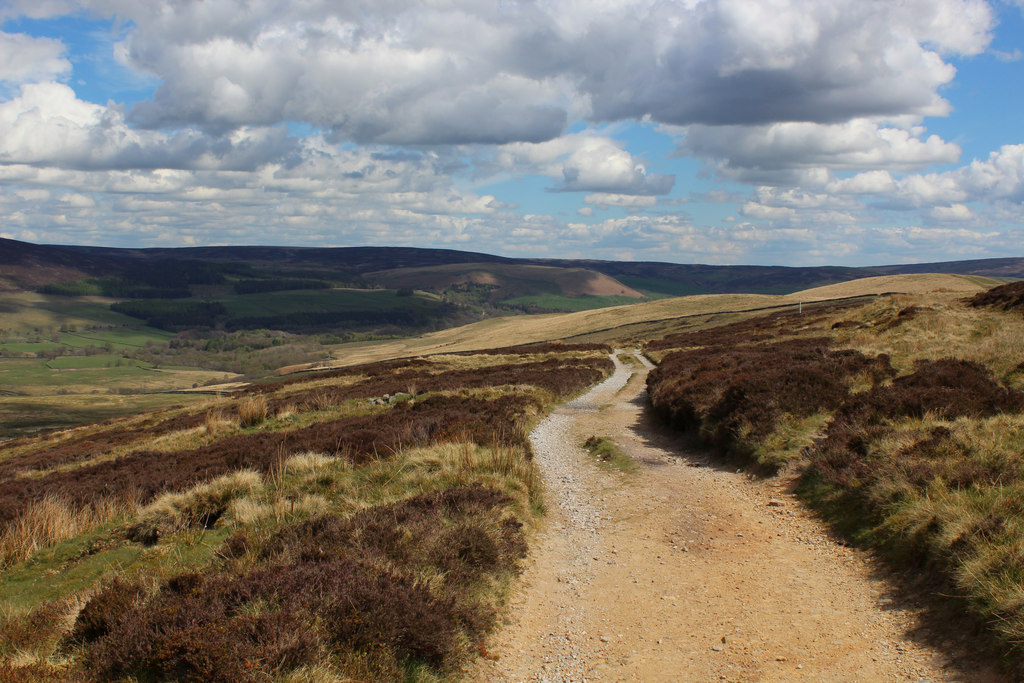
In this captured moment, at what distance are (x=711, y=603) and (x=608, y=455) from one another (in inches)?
310

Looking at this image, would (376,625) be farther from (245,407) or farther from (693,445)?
(245,407)

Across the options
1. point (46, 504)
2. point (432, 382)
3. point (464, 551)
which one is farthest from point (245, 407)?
point (464, 551)

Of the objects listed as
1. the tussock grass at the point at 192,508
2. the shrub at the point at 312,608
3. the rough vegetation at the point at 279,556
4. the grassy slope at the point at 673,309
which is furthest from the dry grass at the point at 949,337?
the grassy slope at the point at 673,309

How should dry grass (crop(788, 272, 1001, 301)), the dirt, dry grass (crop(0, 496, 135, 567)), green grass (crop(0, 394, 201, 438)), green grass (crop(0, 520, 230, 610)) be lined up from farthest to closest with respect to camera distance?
1. dry grass (crop(788, 272, 1001, 301))
2. green grass (crop(0, 394, 201, 438))
3. dry grass (crop(0, 496, 135, 567))
4. green grass (crop(0, 520, 230, 610))
5. the dirt

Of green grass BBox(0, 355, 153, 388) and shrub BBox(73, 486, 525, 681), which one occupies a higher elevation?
shrub BBox(73, 486, 525, 681)

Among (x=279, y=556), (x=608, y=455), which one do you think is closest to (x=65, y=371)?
(x=608, y=455)

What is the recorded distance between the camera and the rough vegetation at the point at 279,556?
17.4ft

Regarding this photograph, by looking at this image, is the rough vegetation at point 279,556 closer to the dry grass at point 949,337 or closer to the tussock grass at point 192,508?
the tussock grass at point 192,508

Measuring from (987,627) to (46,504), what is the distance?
48.4ft

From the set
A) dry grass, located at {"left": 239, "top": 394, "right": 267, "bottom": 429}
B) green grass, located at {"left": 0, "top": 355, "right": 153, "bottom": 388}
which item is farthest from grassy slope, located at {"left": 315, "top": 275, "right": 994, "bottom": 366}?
green grass, located at {"left": 0, "top": 355, "right": 153, "bottom": 388}

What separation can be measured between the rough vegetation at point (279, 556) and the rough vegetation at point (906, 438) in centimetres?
479

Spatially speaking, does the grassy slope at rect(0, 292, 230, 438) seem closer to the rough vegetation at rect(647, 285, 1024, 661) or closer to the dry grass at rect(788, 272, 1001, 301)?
the rough vegetation at rect(647, 285, 1024, 661)

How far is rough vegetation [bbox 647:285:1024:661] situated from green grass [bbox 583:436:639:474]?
218cm

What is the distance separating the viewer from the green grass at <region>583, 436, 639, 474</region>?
46.4 ft
